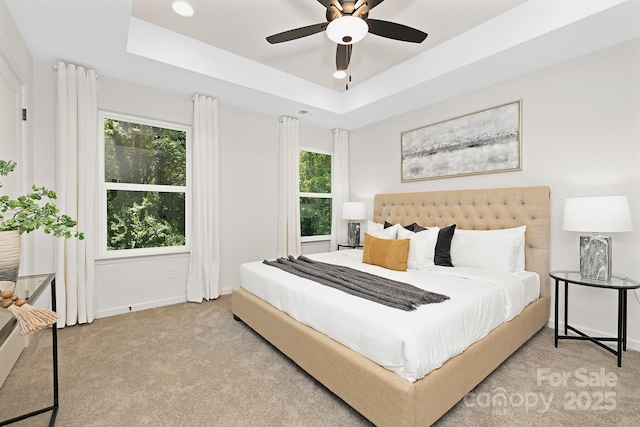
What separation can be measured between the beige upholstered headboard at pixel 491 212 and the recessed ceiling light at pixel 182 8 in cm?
319

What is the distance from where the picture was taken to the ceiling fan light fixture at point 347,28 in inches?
76.6

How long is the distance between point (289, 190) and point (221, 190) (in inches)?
40.0

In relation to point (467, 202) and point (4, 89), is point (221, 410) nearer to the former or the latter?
point (4, 89)

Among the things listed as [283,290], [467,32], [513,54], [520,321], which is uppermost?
[467,32]

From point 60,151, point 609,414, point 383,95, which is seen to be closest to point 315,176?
point 383,95

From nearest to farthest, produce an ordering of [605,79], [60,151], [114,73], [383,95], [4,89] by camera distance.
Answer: [4,89], [605,79], [60,151], [114,73], [383,95]

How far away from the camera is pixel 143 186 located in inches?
138

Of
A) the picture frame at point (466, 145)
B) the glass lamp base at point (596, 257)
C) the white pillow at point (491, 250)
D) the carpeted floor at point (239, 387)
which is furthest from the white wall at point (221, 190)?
the glass lamp base at point (596, 257)

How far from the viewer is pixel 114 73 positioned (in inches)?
125

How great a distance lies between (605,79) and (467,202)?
5.09 feet

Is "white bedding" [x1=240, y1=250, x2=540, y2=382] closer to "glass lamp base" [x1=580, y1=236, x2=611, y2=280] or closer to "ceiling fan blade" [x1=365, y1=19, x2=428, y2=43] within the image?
"glass lamp base" [x1=580, y1=236, x2=611, y2=280]

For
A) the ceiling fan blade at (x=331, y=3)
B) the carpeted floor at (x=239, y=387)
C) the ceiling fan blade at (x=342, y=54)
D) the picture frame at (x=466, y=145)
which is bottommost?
the carpeted floor at (x=239, y=387)

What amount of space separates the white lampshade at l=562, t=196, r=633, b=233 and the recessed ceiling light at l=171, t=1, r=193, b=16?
360cm

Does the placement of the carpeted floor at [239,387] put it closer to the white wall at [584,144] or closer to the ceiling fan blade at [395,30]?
the white wall at [584,144]
